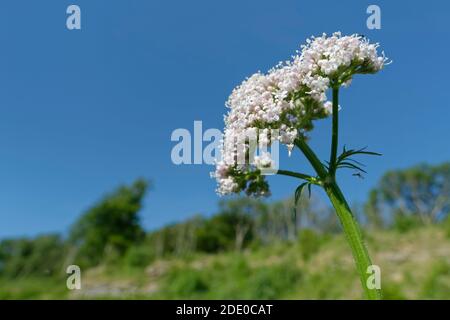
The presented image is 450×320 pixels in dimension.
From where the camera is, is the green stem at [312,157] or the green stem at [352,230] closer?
the green stem at [352,230]

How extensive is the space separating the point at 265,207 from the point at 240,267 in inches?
1323

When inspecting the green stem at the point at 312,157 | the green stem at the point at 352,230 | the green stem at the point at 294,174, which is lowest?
the green stem at the point at 352,230

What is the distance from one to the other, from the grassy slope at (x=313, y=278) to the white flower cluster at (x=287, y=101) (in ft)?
30.8

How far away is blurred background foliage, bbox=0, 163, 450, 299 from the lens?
16391 mm

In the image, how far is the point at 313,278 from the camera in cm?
1820

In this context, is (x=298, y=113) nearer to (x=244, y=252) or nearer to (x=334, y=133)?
(x=334, y=133)

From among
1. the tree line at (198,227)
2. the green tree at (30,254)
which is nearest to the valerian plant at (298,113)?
the tree line at (198,227)

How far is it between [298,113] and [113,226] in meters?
46.6

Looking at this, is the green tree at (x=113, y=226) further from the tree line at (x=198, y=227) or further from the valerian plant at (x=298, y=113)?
the valerian plant at (x=298, y=113)

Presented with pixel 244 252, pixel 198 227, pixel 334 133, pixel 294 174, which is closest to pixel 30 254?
pixel 198 227

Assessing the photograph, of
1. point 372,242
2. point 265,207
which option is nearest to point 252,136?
point 372,242

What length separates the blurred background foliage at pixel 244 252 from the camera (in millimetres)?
16391
